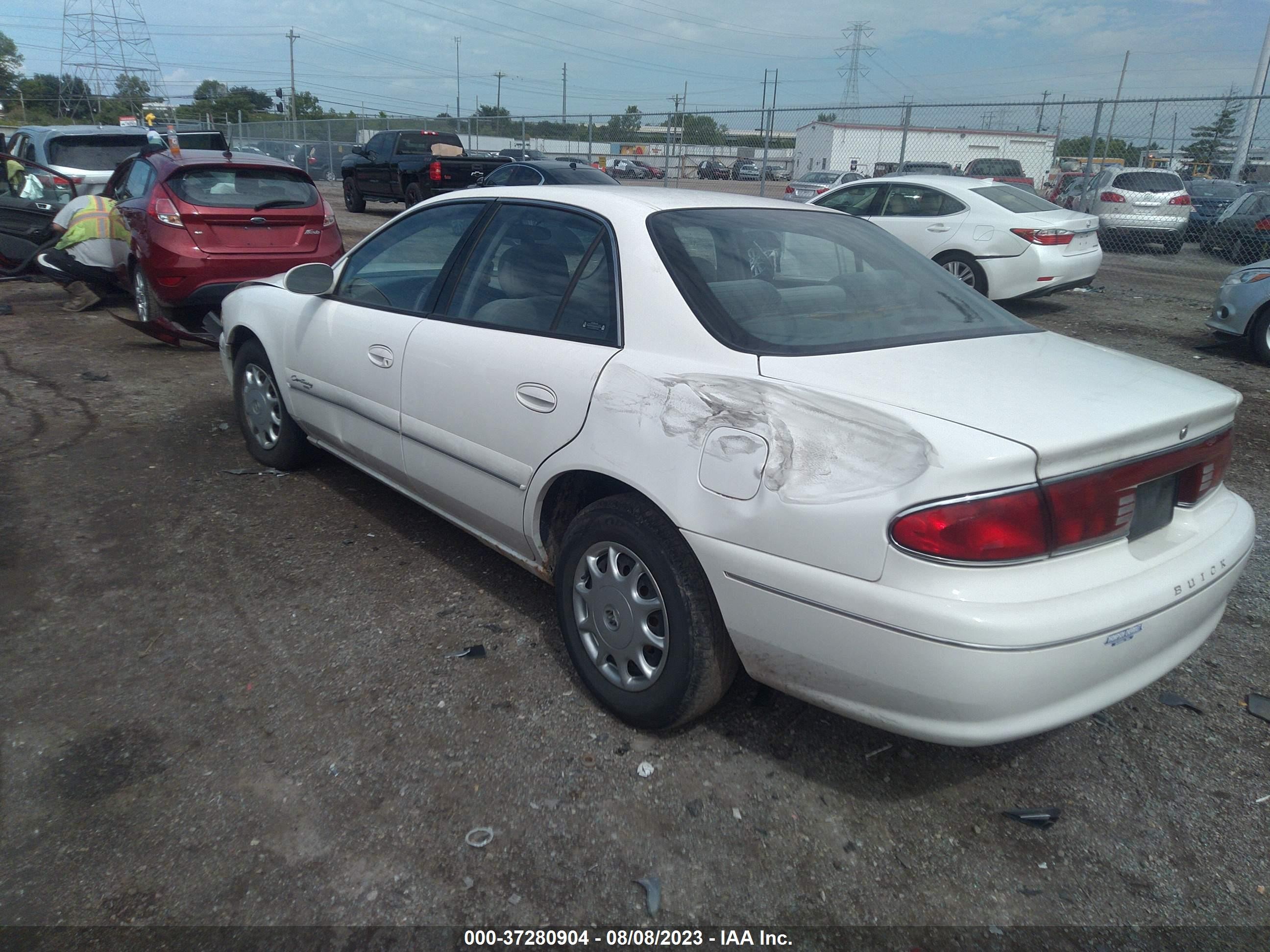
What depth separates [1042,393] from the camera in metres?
2.43

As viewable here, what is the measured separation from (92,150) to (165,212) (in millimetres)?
6065

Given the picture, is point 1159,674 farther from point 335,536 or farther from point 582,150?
point 582,150

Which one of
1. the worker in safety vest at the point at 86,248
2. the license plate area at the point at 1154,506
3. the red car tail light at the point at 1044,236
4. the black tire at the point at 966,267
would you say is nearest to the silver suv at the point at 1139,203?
the red car tail light at the point at 1044,236

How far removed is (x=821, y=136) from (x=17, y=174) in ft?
76.6

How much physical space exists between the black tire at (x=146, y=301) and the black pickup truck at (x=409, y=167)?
36.9ft

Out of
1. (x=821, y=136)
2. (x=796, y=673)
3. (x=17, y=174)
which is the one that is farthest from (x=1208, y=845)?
(x=821, y=136)

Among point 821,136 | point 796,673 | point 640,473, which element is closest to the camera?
point 796,673

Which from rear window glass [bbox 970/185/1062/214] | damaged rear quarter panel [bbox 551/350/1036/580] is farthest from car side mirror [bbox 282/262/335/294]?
rear window glass [bbox 970/185/1062/214]

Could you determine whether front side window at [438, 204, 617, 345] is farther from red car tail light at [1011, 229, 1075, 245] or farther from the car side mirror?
red car tail light at [1011, 229, 1075, 245]

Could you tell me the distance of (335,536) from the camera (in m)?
4.34

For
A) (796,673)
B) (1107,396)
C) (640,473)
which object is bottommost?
(796,673)

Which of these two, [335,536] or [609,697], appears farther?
[335,536]

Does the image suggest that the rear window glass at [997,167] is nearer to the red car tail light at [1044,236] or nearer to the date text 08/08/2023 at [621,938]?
the red car tail light at [1044,236]

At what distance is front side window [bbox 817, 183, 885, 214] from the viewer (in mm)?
11547
